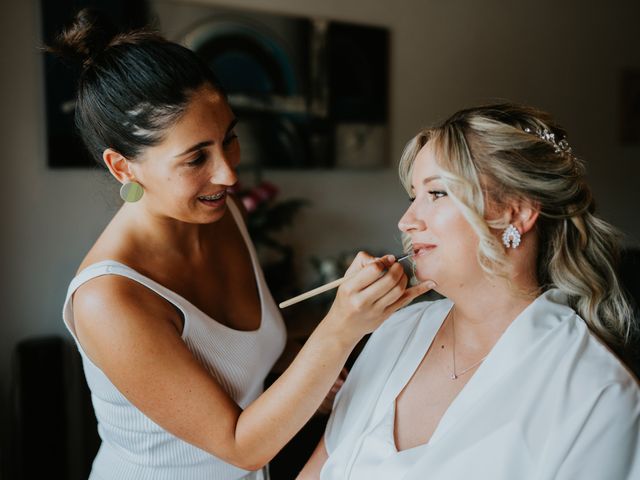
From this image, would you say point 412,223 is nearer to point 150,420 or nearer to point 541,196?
point 541,196

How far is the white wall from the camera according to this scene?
94.3 inches

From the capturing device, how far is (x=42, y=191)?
245 cm

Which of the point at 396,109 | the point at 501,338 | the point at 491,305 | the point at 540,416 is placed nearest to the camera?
the point at 540,416

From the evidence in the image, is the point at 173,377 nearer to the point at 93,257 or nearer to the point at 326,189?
the point at 93,257

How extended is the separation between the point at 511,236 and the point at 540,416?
1.23 feet

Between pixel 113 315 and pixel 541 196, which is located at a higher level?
pixel 541 196

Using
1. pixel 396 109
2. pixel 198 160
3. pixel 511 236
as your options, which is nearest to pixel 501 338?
pixel 511 236

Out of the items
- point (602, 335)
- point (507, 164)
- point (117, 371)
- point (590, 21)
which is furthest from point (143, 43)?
point (590, 21)

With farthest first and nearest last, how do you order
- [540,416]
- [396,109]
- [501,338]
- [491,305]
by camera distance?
[396,109], [491,305], [501,338], [540,416]

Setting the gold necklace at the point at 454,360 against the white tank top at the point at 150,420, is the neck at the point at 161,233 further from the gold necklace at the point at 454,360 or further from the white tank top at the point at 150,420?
the gold necklace at the point at 454,360

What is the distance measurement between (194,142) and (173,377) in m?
0.46

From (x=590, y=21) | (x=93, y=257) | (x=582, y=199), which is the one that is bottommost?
(x=93, y=257)

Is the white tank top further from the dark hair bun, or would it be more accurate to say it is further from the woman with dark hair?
the dark hair bun

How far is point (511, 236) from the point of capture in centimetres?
124
